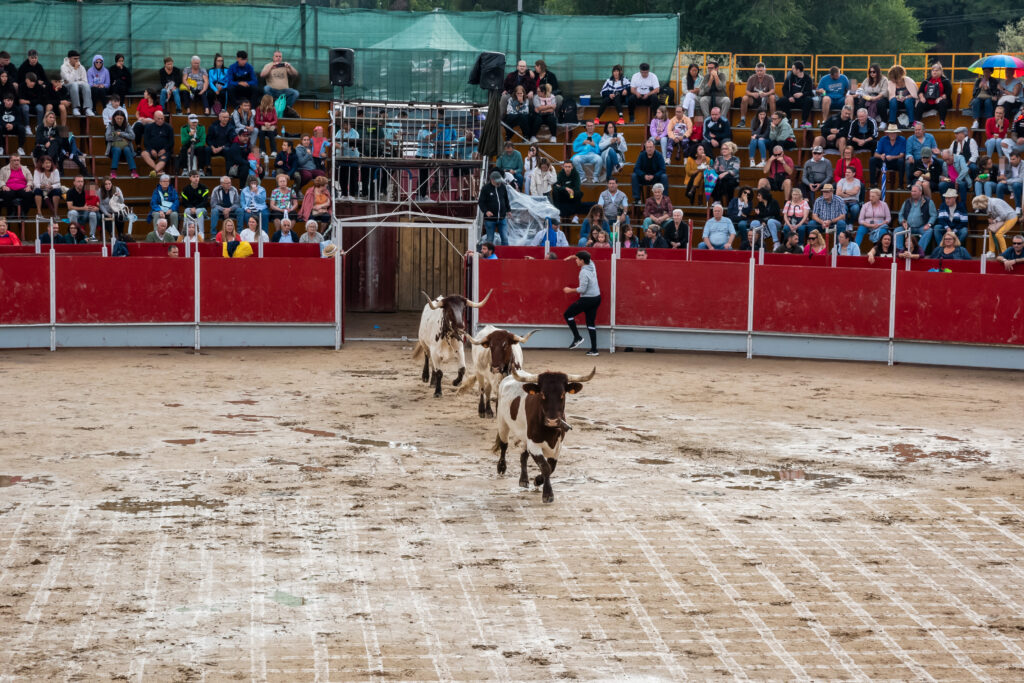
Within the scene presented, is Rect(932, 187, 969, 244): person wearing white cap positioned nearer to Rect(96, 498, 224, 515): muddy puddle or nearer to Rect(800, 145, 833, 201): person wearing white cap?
Rect(800, 145, 833, 201): person wearing white cap

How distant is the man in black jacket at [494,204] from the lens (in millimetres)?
22000

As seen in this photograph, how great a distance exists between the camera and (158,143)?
2431 cm

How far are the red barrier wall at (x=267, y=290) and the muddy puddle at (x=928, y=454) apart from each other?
30.0 ft

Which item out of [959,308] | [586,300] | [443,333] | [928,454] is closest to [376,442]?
[443,333]

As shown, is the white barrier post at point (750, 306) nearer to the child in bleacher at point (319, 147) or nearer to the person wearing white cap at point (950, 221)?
the person wearing white cap at point (950, 221)

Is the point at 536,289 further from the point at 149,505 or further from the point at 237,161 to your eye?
the point at 149,505

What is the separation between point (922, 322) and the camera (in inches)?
762

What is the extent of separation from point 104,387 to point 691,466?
7482 millimetres

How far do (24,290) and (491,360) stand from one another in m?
8.99

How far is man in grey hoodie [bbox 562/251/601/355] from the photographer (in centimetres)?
1938

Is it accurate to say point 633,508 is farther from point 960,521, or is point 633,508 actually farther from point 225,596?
point 225,596

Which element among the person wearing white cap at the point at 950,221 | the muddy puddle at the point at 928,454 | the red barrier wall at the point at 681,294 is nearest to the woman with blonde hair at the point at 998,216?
the person wearing white cap at the point at 950,221

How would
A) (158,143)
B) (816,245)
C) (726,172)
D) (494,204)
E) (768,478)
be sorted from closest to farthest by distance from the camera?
(768,478) < (816,245) < (494,204) < (726,172) < (158,143)

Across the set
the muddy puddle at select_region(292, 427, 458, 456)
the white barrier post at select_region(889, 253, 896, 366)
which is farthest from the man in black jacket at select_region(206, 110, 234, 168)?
the white barrier post at select_region(889, 253, 896, 366)
